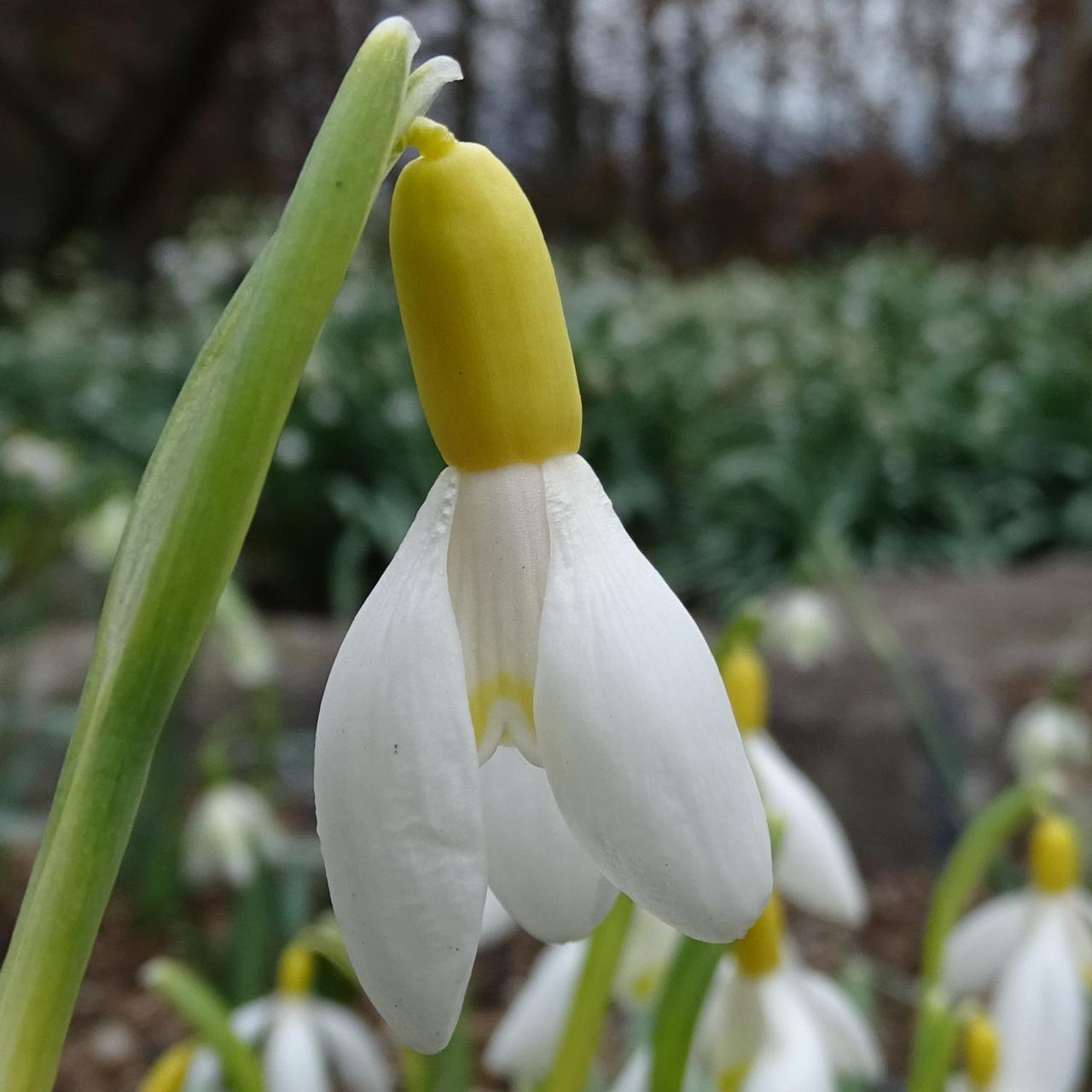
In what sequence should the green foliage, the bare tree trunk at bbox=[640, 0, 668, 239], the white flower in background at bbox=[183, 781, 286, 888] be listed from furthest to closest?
the bare tree trunk at bbox=[640, 0, 668, 239] < the green foliage < the white flower in background at bbox=[183, 781, 286, 888]

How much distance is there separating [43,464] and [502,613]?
2156 millimetres

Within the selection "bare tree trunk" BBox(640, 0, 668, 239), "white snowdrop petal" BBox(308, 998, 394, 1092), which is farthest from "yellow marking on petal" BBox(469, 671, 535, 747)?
"bare tree trunk" BBox(640, 0, 668, 239)

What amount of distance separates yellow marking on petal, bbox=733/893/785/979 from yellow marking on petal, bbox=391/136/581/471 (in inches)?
13.1

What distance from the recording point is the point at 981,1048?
0.65 metres

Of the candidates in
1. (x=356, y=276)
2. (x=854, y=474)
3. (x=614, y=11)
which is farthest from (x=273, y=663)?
(x=614, y=11)

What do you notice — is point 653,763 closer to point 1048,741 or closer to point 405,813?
point 405,813

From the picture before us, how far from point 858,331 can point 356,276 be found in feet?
6.82

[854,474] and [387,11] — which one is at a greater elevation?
[387,11]

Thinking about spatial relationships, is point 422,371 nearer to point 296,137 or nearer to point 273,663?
point 273,663

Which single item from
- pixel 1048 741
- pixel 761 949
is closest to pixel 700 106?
pixel 1048 741

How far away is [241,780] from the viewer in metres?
2.41

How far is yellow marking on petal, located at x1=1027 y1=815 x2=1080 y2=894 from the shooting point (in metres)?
0.75

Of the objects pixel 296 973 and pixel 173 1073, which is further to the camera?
pixel 296 973

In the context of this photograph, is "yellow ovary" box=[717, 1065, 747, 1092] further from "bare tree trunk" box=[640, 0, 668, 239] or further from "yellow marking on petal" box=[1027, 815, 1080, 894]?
"bare tree trunk" box=[640, 0, 668, 239]
